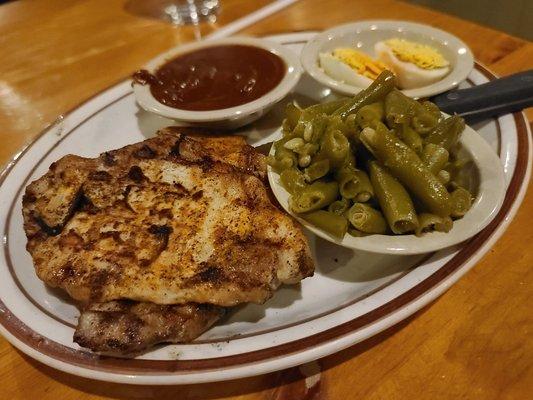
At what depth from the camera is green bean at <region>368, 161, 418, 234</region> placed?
153 centimetres

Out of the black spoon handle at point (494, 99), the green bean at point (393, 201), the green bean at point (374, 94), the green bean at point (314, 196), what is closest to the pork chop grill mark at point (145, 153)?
the green bean at point (314, 196)

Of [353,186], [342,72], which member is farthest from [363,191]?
[342,72]

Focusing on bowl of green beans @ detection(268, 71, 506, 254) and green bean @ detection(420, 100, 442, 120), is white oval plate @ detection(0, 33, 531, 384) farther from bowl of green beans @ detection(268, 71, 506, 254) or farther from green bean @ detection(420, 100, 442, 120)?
green bean @ detection(420, 100, 442, 120)

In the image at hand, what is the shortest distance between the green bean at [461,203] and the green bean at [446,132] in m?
0.22

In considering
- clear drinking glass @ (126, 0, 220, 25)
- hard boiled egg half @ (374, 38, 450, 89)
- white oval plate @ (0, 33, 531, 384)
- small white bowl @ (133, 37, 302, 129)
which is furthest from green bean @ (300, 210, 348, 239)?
clear drinking glass @ (126, 0, 220, 25)

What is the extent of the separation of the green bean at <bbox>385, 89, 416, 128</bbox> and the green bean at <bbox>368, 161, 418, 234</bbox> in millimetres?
170

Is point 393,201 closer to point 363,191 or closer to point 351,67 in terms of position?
point 363,191

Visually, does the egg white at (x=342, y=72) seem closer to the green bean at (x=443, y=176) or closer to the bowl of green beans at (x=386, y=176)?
the bowl of green beans at (x=386, y=176)

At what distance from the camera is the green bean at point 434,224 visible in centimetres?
153

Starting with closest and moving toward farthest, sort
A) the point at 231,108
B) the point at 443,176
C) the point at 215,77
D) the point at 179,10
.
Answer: the point at 443,176, the point at 231,108, the point at 215,77, the point at 179,10

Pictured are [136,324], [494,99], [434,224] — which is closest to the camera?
[136,324]

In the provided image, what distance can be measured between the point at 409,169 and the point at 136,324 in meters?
0.97

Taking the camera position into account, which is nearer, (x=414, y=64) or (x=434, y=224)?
(x=434, y=224)

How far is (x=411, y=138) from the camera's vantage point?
1.67 m
